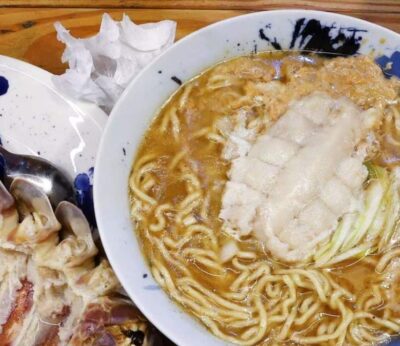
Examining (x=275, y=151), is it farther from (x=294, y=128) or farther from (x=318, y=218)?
(x=318, y=218)

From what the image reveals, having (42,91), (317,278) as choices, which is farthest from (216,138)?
(42,91)

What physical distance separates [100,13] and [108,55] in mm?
284

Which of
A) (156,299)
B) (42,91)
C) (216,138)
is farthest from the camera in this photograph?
(42,91)

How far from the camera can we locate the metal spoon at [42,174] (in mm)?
2340

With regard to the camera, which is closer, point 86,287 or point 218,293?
point 218,293

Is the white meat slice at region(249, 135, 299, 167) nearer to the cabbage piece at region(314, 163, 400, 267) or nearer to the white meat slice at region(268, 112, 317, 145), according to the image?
the white meat slice at region(268, 112, 317, 145)

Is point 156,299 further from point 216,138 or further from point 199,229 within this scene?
point 216,138

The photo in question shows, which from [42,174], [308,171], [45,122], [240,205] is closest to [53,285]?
[42,174]

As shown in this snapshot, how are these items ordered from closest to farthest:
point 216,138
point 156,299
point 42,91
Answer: point 156,299
point 216,138
point 42,91

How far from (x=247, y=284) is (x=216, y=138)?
526mm

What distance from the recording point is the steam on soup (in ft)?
6.72

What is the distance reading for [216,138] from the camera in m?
2.19

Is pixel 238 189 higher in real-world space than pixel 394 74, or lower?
lower

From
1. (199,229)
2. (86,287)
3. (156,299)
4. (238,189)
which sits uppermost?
(238,189)
